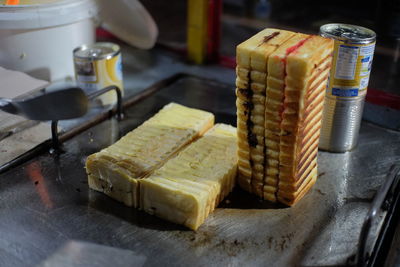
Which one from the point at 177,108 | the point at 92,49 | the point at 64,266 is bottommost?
the point at 64,266

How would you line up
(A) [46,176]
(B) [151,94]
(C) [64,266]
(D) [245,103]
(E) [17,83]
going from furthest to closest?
(B) [151,94], (E) [17,83], (A) [46,176], (D) [245,103], (C) [64,266]

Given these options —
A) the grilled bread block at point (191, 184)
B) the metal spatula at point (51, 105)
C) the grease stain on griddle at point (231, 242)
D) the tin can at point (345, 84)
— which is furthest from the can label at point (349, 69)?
the metal spatula at point (51, 105)

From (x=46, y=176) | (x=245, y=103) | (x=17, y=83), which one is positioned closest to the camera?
(x=245, y=103)

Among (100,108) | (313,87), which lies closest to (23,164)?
(100,108)

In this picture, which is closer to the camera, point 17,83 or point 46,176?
point 46,176

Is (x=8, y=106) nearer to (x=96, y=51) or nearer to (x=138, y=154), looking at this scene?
(x=138, y=154)

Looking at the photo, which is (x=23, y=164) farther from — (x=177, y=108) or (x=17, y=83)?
(x=177, y=108)

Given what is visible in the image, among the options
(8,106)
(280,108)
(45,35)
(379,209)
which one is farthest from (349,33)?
(45,35)

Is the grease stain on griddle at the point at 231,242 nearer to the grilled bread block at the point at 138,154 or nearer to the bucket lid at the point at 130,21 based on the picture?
the grilled bread block at the point at 138,154
